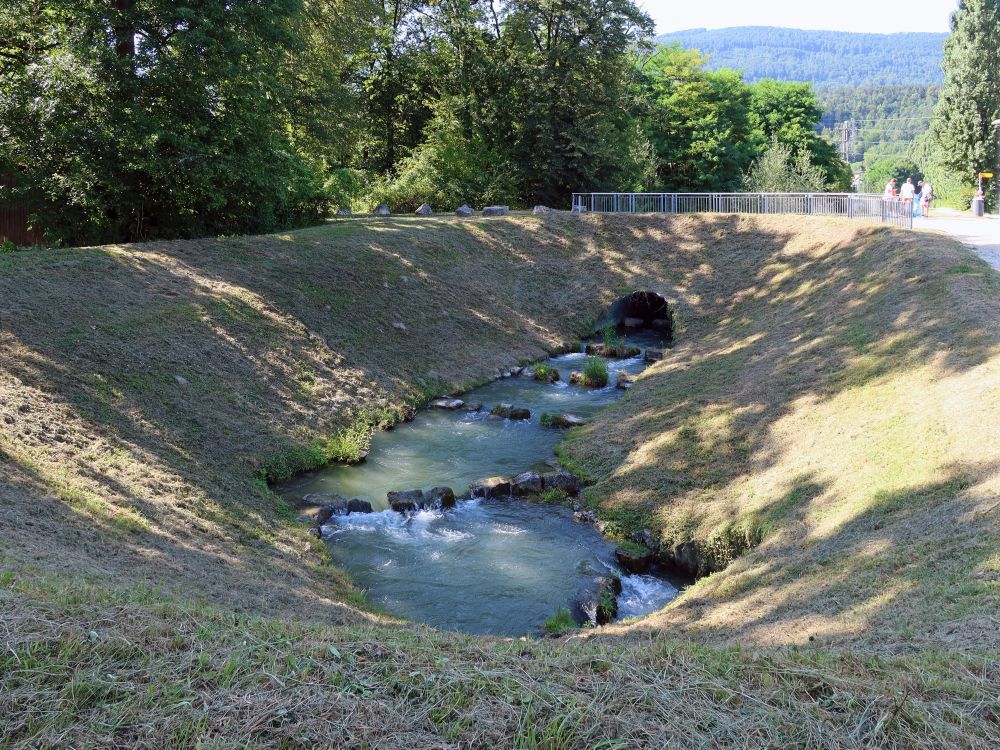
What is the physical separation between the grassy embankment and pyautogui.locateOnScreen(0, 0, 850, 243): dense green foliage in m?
2.21

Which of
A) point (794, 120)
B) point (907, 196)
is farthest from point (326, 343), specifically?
point (794, 120)

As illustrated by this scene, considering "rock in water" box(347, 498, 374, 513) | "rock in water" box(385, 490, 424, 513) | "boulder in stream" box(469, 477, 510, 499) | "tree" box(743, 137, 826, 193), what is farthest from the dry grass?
"tree" box(743, 137, 826, 193)

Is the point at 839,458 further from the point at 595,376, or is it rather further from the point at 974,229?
the point at 974,229

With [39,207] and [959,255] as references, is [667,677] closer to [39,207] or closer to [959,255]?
[959,255]

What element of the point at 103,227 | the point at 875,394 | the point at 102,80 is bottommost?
the point at 875,394

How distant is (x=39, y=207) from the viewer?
19250 mm

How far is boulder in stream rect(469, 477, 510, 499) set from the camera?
14.2m

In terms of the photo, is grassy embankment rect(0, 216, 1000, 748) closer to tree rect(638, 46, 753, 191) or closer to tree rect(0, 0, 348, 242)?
tree rect(0, 0, 348, 242)

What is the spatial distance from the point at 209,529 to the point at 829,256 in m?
19.9

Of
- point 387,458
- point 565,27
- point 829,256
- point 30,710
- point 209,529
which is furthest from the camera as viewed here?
point 565,27

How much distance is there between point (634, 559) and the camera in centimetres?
1182

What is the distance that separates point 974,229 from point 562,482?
18.8 m

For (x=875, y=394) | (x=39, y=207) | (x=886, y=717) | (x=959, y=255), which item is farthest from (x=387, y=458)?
(x=959, y=255)

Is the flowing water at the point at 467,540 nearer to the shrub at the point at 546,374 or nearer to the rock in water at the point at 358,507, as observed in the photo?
the rock in water at the point at 358,507
